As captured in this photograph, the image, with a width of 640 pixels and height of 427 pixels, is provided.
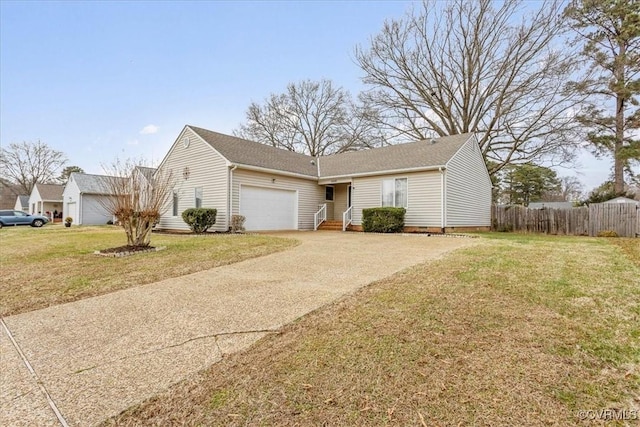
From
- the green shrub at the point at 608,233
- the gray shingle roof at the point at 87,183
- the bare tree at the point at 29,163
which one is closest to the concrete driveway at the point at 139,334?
the green shrub at the point at 608,233

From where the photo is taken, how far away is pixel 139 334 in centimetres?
329

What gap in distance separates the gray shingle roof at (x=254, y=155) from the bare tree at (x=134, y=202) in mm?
4641

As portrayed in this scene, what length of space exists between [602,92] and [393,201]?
49.3 ft

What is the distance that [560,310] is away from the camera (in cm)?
346

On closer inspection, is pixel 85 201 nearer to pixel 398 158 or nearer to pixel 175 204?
pixel 175 204

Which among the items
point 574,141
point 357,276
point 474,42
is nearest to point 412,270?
point 357,276

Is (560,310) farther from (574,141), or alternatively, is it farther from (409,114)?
(409,114)

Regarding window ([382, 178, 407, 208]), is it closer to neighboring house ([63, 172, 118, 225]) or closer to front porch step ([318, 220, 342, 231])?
front porch step ([318, 220, 342, 231])

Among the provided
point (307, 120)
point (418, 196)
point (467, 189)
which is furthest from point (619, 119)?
point (307, 120)

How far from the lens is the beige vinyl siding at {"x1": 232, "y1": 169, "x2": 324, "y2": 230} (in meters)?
13.5

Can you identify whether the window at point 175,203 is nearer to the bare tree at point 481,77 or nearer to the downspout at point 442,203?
the downspout at point 442,203

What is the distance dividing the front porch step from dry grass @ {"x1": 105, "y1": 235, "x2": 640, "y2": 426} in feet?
39.2

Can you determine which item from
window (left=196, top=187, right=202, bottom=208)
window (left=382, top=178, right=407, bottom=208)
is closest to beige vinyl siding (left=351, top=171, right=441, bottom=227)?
window (left=382, top=178, right=407, bottom=208)

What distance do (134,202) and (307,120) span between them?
23.4 meters
